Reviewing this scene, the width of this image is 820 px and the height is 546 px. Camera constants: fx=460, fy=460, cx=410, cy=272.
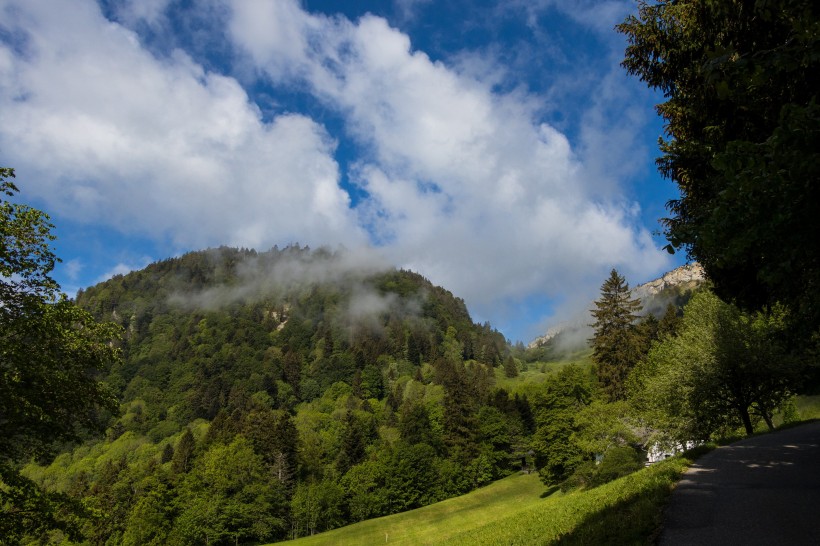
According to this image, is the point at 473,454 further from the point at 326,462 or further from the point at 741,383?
the point at 741,383

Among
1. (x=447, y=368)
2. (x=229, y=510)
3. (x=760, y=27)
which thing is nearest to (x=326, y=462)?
(x=229, y=510)

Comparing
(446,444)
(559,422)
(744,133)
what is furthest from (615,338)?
(446,444)

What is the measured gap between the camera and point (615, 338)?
4862 cm

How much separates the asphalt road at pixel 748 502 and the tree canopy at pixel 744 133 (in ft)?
12.9

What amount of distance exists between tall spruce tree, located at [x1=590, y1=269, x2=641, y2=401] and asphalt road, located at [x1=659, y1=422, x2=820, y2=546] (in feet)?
110

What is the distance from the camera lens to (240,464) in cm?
7200

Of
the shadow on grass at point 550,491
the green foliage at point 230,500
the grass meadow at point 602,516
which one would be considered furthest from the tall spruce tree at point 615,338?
the green foliage at point 230,500

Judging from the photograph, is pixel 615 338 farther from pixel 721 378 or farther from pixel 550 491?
pixel 550 491

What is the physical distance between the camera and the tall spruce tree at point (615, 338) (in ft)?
156

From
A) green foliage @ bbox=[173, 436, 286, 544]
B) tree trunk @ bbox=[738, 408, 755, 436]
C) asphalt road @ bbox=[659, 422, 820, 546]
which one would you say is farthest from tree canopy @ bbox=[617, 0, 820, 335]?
green foliage @ bbox=[173, 436, 286, 544]

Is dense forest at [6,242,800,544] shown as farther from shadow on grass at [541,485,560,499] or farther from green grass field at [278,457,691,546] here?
green grass field at [278,457,691,546]

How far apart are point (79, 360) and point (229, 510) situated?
58641 millimetres

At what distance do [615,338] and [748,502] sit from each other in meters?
41.6

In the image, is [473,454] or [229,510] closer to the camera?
[229,510]
